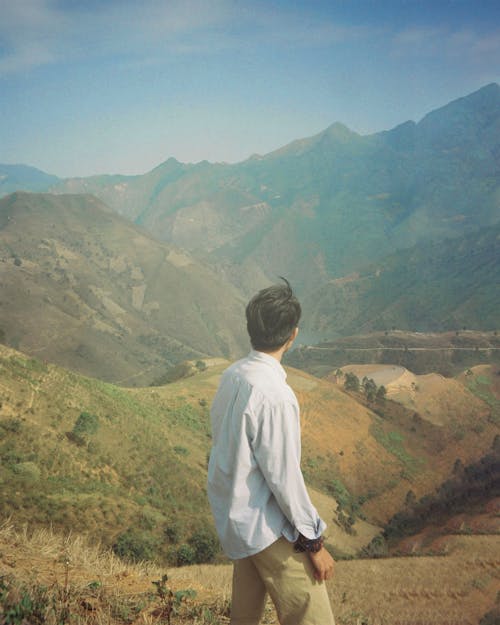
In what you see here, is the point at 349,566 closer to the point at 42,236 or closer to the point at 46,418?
the point at 46,418

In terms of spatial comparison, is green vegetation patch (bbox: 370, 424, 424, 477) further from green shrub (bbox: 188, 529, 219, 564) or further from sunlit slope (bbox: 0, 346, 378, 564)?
green shrub (bbox: 188, 529, 219, 564)

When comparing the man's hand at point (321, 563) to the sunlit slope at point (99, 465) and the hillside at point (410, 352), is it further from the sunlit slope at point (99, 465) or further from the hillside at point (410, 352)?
the hillside at point (410, 352)

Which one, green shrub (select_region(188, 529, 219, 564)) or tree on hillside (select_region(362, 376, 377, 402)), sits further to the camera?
tree on hillside (select_region(362, 376, 377, 402))

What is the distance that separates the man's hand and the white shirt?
0.36ft

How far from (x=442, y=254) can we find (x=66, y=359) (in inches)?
4296

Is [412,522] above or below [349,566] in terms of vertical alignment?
below

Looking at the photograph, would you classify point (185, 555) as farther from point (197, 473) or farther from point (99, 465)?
point (197, 473)

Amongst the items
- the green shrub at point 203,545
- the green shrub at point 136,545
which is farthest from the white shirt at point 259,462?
the green shrub at point 203,545

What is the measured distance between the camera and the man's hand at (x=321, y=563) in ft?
7.97

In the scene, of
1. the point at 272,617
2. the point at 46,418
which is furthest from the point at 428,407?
the point at 272,617

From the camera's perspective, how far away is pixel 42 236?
447ft

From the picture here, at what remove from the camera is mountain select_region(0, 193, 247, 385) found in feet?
261

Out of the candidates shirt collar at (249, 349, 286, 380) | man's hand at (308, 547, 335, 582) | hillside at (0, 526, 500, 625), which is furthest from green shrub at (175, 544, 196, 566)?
shirt collar at (249, 349, 286, 380)

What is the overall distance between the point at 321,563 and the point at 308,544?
13cm
